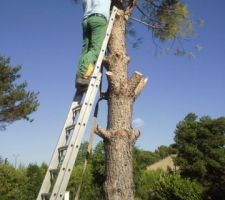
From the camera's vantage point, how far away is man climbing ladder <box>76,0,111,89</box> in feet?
14.0

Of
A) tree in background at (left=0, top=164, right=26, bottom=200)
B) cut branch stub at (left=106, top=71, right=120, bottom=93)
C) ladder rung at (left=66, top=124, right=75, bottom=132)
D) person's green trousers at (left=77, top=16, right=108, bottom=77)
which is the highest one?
tree in background at (left=0, top=164, right=26, bottom=200)

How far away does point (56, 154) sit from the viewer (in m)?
3.94

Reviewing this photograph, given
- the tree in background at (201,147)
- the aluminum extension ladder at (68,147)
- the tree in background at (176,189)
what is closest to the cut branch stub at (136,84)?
the aluminum extension ladder at (68,147)

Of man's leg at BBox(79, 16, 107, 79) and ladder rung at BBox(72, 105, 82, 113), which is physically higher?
man's leg at BBox(79, 16, 107, 79)

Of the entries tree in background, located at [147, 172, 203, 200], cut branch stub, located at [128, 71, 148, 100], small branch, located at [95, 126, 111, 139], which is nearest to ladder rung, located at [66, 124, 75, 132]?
small branch, located at [95, 126, 111, 139]

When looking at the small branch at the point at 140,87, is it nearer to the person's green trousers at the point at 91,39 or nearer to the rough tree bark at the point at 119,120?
the rough tree bark at the point at 119,120

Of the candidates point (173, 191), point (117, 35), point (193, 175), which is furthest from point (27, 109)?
point (117, 35)

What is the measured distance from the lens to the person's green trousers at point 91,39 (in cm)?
431

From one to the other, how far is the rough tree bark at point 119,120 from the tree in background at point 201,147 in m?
17.0

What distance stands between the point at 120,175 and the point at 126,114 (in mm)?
793

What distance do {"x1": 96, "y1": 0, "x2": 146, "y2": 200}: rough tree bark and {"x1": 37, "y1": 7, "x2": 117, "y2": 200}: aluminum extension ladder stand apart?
395 millimetres

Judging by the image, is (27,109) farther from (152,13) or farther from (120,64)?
(120,64)

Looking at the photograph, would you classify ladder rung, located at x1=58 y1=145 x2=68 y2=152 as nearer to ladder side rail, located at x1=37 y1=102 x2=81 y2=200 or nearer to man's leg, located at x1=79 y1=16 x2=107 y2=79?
ladder side rail, located at x1=37 y1=102 x2=81 y2=200

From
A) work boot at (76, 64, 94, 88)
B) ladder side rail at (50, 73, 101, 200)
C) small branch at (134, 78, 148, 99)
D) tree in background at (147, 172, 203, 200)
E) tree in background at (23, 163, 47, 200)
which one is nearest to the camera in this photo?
ladder side rail at (50, 73, 101, 200)
